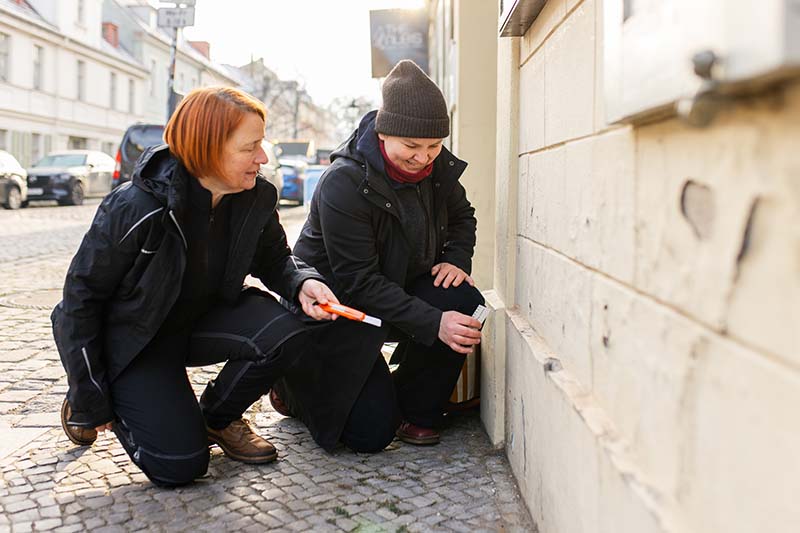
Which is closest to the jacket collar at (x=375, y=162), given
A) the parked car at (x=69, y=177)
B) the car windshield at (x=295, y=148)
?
the parked car at (x=69, y=177)

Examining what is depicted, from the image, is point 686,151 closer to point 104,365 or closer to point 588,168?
point 588,168

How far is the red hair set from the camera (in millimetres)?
2888

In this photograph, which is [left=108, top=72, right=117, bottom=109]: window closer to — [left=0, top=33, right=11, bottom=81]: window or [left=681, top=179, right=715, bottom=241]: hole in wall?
[left=0, top=33, right=11, bottom=81]: window

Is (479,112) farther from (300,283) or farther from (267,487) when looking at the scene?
(267,487)

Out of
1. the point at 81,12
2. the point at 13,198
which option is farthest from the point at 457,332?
the point at 81,12

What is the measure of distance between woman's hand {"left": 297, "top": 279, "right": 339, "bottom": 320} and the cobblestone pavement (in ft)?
1.90

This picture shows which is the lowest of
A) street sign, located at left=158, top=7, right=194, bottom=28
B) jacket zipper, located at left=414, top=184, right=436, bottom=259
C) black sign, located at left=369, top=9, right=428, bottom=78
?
jacket zipper, located at left=414, top=184, right=436, bottom=259

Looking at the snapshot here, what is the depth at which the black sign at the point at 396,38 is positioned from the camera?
12.6 metres

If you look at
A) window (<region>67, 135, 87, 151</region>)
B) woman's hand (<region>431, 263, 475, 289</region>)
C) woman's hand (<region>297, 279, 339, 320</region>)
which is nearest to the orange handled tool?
woman's hand (<region>297, 279, 339, 320</region>)

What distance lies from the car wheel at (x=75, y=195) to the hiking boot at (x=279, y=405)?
65.8ft

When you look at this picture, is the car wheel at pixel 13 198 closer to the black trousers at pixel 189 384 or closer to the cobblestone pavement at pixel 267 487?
the cobblestone pavement at pixel 267 487

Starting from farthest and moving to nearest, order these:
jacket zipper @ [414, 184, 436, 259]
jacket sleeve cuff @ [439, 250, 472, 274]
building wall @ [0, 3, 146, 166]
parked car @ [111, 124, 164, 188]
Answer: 1. building wall @ [0, 3, 146, 166]
2. parked car @ [111, 124, 164, 188]
3. jacket sleeve cuff @ [439, 250, 472, 274]
4. jacket zipper @ [414, 184, 436, 259]

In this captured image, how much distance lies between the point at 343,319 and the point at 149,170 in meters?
0.95


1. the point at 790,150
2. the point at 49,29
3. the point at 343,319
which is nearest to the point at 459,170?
the point at 343,319
